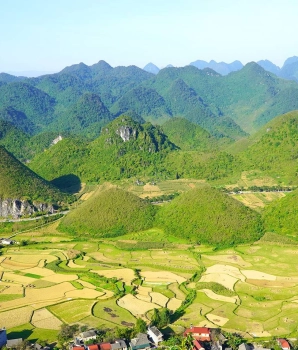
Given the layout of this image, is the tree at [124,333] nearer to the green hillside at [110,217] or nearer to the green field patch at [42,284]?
the green field patch at [42,284]

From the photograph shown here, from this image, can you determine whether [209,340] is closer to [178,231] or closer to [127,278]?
[127,278]

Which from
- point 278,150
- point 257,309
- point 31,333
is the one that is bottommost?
point 257,309

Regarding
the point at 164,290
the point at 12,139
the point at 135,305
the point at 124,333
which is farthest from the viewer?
the point at 12,139

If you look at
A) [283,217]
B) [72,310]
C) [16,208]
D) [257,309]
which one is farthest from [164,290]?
[16,208]

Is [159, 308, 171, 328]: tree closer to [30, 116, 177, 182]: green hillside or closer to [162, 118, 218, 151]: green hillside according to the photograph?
[30, 116, 177, 182]: green hillside

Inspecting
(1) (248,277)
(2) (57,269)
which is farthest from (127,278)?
(1) (248,277)

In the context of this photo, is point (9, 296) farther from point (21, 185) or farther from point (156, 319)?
point (21, 185)
